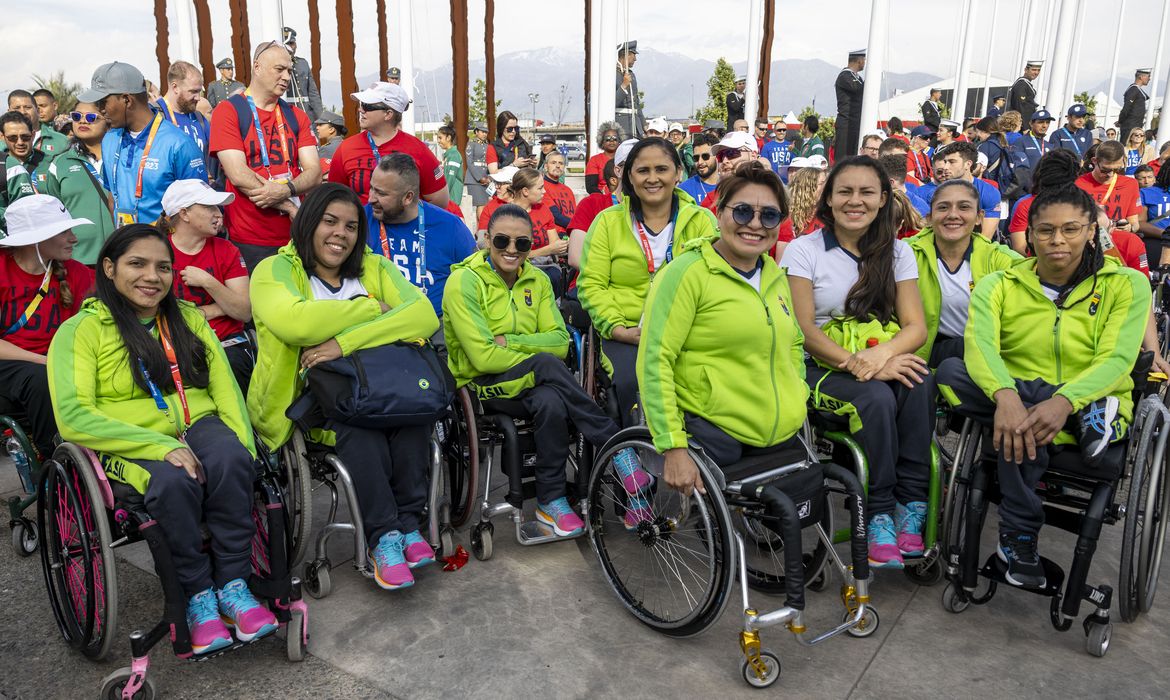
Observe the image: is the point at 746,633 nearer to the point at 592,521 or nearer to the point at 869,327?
the point at 592,521

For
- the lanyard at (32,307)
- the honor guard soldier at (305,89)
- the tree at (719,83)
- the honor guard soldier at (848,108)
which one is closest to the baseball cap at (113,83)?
the lanyard at (32,307)

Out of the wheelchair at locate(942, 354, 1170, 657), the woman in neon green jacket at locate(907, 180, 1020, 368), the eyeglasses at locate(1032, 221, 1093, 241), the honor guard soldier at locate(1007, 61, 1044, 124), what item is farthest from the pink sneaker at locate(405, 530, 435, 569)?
the honor guard soldier at locate(1007, 61, 1044, 124)

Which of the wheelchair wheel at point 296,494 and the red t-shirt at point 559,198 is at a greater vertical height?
the red t-shirt at point 559,198

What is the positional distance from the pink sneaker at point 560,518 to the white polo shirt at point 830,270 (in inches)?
50.7

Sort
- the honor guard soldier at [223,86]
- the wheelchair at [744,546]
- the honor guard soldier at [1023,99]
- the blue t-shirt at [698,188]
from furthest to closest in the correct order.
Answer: the honor guard soldier at [1023,99]
the honor guard soldier at [223,86]
the blue t-shirt at [698,188]
the wheelchair at [744,546]

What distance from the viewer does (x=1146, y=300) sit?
2.89 m

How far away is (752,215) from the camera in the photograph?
107 inches

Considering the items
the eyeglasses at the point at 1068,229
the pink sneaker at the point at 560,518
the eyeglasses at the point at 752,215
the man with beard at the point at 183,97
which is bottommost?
the pink sneaker at the point at 560,518

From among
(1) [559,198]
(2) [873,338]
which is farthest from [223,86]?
(2) [873,338]

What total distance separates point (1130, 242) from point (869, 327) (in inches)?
128

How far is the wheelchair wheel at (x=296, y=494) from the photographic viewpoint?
3.00 metres

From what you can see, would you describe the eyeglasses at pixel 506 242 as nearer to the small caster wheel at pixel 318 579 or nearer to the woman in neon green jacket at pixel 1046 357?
the small caster wheel at pixel 318 579

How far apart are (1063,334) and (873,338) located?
2.11 ft

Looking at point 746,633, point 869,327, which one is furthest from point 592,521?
point 869,327
